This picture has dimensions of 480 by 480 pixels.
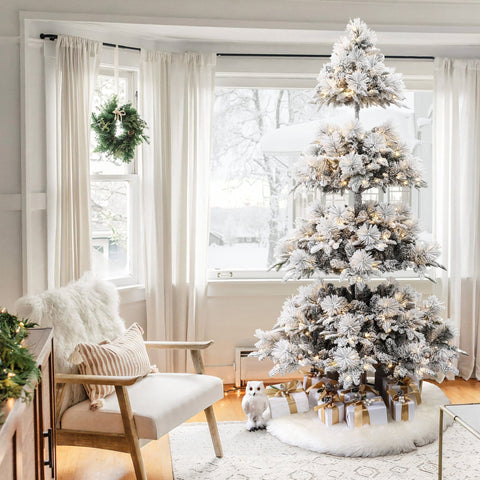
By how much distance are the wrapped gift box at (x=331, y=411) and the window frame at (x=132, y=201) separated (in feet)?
4.96

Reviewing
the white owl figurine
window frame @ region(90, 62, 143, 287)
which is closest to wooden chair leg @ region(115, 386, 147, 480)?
the white owl figurine

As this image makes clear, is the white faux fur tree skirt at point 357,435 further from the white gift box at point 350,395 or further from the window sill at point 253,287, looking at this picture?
the window sill at point 253,287

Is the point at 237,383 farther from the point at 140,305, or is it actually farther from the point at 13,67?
the point at 13,67

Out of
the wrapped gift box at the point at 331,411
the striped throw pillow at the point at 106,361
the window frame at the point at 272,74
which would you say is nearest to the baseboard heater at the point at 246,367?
the window frame at the point at 272,74

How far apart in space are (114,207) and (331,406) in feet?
6.23

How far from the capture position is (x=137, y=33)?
152 inches

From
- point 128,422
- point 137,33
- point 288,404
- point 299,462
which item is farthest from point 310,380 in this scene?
point 137,33

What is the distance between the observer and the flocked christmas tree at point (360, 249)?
10.4ft

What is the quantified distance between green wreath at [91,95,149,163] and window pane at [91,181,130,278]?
0.38m

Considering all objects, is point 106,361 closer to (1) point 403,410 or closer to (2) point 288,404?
(2) point 288,404

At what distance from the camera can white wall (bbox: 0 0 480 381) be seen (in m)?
3.47

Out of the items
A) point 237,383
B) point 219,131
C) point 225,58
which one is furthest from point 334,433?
point 225,58

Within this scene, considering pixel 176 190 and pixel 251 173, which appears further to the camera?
pixel 251 173

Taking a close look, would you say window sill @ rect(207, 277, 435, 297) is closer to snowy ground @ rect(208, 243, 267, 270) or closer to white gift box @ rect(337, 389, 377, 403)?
snowy ground @ rect(208, 243, 267, 270)
